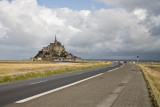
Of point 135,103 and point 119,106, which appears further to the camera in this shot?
point 135,103

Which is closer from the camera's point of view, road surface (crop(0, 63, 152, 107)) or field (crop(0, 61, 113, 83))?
road surface (crop(0, 63, 152, 107))

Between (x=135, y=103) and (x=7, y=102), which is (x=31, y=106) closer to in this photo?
(x=7, y=102)

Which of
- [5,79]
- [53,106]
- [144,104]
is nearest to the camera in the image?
[53,106]

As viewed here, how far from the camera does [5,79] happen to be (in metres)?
15.5

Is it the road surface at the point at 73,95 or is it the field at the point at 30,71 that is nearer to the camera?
the road surface at the point at 73,95

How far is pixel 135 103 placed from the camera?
7.16 m

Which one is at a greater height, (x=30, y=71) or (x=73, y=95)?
(x=30, y=71)

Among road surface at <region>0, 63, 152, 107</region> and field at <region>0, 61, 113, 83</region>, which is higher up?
field at <region>0, 61, 113, 83</region>

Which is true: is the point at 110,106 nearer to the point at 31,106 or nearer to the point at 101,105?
the point at 101,105

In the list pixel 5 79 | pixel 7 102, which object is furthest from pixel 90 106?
pixel 5 79

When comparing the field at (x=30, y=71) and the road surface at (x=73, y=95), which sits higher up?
the field at (x=30, y=71)

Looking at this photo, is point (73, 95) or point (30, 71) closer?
point (73, 95)

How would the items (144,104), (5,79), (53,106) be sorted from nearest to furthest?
(53,106), (144,104), (5,79)

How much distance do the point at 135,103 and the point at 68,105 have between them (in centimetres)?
253
